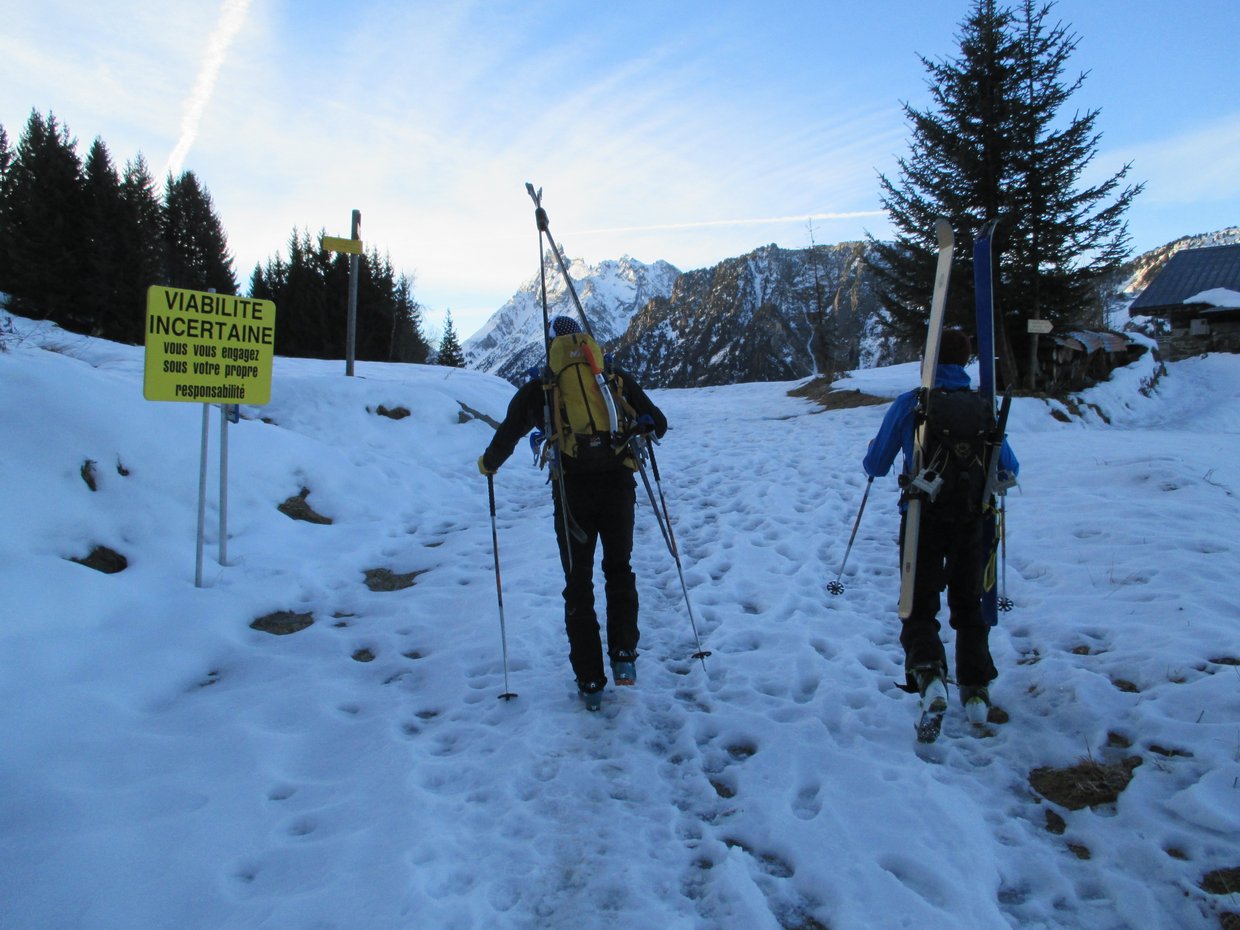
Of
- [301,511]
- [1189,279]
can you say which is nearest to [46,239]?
[301,511]

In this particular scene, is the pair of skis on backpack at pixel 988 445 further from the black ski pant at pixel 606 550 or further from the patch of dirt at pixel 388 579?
the patch of dirt at pixel 388 579

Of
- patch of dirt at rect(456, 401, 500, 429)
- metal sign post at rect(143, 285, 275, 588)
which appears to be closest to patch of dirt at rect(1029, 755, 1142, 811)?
metal sign post at rect(143, 285, 275, 588)

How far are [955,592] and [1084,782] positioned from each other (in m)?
1.12

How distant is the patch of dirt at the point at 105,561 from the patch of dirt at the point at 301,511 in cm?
226

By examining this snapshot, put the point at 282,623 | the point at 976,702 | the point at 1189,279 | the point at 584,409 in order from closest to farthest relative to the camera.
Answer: the point at 976,702, the point at 584,409, the point at 282,623, the point at 1189,279

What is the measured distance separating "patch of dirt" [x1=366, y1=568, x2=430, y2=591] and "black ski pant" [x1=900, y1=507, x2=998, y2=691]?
4.94m

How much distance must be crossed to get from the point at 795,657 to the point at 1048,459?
23.9 feet

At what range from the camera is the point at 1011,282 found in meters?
17.1

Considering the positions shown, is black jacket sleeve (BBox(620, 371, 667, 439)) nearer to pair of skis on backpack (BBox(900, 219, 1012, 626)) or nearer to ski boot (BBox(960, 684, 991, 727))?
pair of skis on backpack (BBox(900, 219, 1012, 626))

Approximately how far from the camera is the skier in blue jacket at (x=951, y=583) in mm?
3887

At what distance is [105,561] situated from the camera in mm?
5645

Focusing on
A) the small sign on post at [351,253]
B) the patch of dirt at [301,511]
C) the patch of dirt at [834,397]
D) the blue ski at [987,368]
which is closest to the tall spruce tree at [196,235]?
the small sign on post at [351,253]

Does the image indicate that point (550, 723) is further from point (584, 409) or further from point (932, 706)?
point (932, 706)

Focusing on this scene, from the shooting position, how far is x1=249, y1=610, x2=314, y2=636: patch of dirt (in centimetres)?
568
